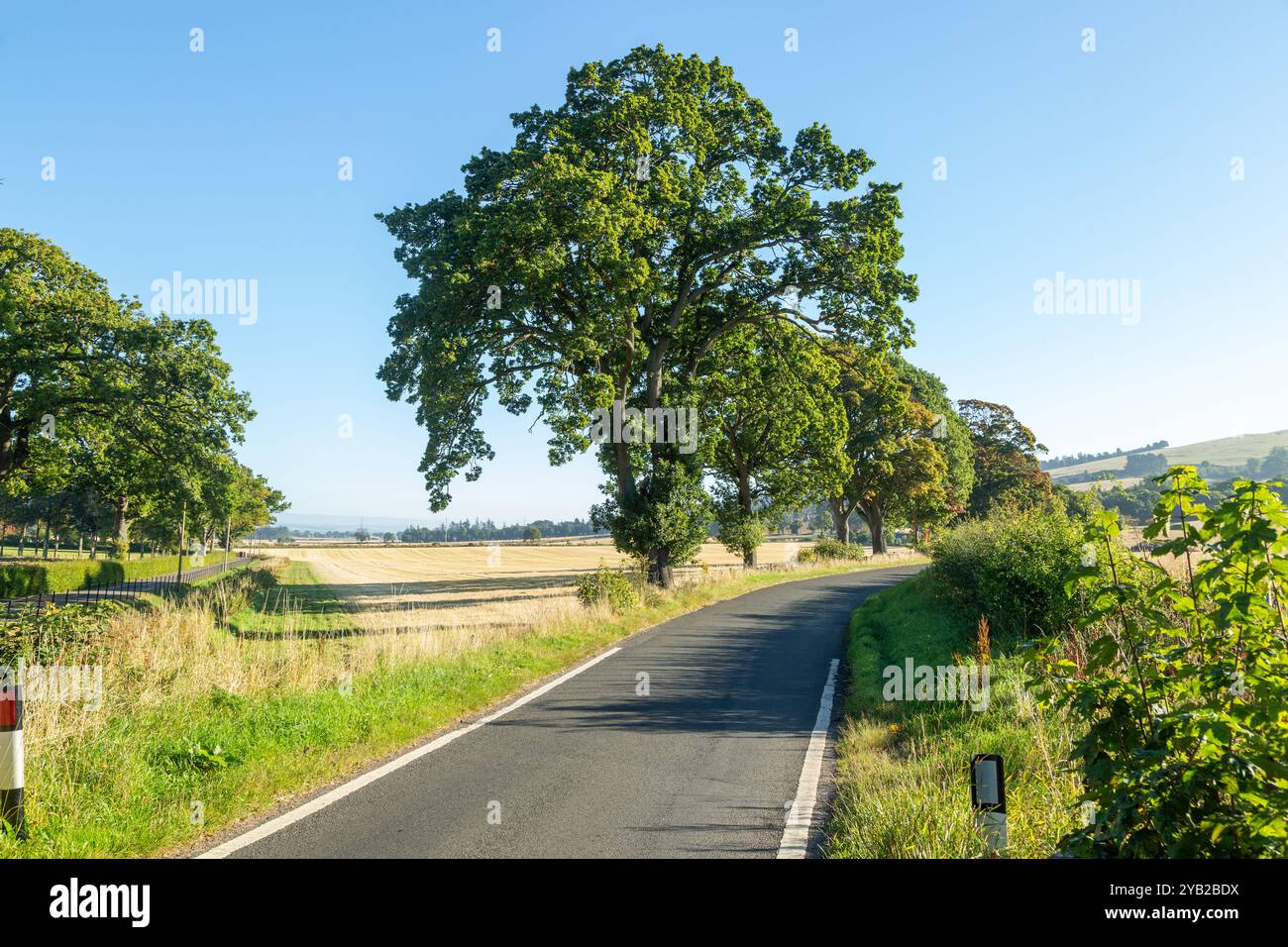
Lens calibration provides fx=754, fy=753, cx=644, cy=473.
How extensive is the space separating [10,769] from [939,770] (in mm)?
6746

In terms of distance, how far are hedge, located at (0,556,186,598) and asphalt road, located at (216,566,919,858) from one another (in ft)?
113

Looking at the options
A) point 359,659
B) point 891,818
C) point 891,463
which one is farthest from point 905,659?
point 891,463

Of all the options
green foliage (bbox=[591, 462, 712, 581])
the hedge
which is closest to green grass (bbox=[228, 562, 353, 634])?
green foliage (bbox=[591, 462, 712, 581])

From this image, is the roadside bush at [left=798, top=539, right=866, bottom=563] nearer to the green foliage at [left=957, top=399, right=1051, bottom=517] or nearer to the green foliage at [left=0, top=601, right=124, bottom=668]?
the green foliage at [left=957, top=399, right=1051, bottom=517]

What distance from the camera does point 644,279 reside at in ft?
72.3

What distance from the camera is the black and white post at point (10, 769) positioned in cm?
487

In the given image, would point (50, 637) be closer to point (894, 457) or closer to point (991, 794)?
point (991, 794)

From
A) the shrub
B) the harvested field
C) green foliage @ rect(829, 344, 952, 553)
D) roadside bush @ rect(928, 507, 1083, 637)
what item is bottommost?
the harvested field

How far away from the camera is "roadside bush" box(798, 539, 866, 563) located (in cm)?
4769

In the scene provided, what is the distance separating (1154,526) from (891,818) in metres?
2.65

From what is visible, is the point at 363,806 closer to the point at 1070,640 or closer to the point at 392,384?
the point at 1070,640

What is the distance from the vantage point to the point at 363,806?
5.72 metres

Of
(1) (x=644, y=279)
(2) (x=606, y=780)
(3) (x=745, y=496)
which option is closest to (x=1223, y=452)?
(3) (x=745, y=496)

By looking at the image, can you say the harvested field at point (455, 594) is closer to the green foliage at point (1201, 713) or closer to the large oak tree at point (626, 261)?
the large oak tree at point (626, 261)
